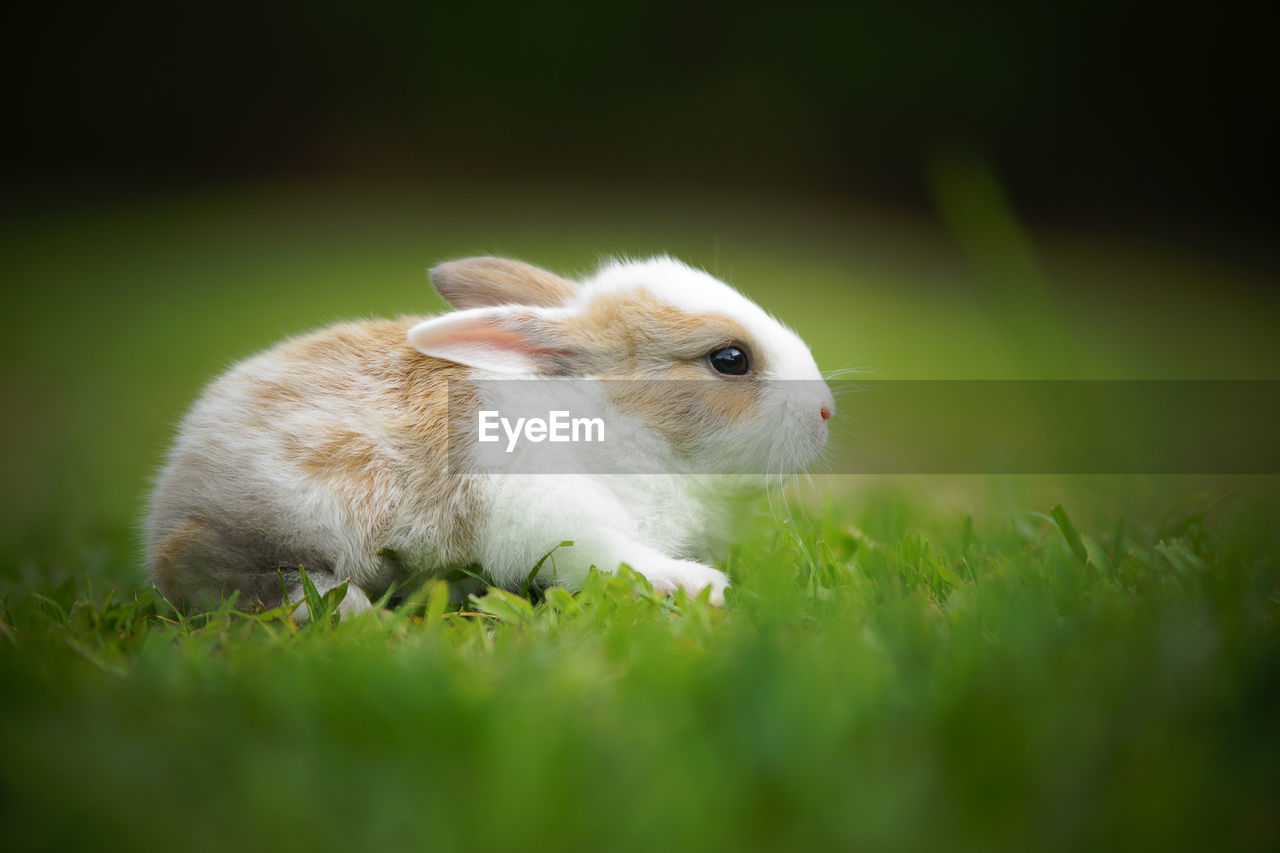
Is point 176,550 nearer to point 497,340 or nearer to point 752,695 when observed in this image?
point 497,340

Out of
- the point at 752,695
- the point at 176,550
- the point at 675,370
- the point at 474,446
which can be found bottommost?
the point at 176,550

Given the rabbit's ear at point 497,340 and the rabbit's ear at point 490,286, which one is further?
the rabbit's ear at point 490,286

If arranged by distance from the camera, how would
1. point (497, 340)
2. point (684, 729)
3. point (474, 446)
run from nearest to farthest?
point (684, 729)
point (474, 446)
point (497, 340)

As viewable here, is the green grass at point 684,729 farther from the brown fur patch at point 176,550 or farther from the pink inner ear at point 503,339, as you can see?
the pink inner ear at point 503,339

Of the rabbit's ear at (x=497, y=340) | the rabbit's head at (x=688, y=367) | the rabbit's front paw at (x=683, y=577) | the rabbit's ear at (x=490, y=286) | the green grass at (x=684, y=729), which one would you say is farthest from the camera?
the rabbit's ear at (x=490, y=286)

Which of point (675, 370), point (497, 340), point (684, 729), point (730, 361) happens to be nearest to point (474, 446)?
point (497, 340)

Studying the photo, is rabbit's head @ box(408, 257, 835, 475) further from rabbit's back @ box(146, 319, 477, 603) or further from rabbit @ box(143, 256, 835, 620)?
rabbit's back @ box(146, 319, 477, 603)

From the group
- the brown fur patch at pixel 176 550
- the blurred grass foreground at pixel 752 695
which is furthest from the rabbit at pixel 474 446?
the blurred grass foreground at pixel 752 695

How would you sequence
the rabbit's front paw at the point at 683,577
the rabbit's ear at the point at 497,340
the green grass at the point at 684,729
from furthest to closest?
the rabbit's ear at the point at 497,340, the rabbit's front paw at the point at 683,577, the green grass at the point at 684,729
